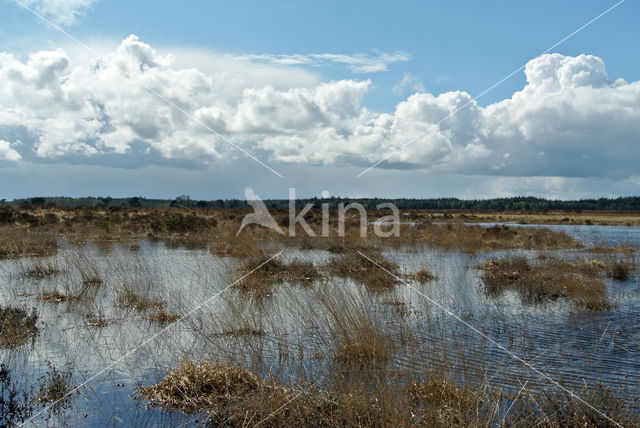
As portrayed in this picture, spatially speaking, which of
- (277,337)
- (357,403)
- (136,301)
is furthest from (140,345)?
(357,403)

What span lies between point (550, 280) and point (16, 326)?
14293 mm

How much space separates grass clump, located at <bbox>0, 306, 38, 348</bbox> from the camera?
8703mm

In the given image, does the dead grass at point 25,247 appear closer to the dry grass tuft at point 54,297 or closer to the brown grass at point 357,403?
the dry grass tuft at point 54,297

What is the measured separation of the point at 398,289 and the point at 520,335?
4757mm

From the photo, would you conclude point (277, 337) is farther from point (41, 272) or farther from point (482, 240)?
point (482, 240)

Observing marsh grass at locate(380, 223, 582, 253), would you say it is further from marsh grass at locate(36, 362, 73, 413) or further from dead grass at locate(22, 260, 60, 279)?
marsh grass at locate(36, 362, 73, 413)

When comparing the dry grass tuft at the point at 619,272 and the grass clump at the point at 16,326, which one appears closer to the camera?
the grass clump at the point at 16,326

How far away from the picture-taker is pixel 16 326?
9.30 m

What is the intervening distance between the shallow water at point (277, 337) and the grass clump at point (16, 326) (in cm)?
23

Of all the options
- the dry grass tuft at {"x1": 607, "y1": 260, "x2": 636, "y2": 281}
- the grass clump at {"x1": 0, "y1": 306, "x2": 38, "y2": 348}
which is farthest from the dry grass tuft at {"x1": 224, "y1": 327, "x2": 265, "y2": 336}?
the dry grass tuft at {"x1": 607, "y1": 260, "x2": 636, "y2": 281}

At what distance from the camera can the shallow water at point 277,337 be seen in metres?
7.22

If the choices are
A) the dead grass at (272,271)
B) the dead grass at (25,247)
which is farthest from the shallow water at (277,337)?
the dead grass at (25,247)

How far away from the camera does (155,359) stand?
316 inches

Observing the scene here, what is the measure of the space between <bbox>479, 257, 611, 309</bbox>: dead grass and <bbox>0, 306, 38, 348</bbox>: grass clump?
A: 11850 millimetres
